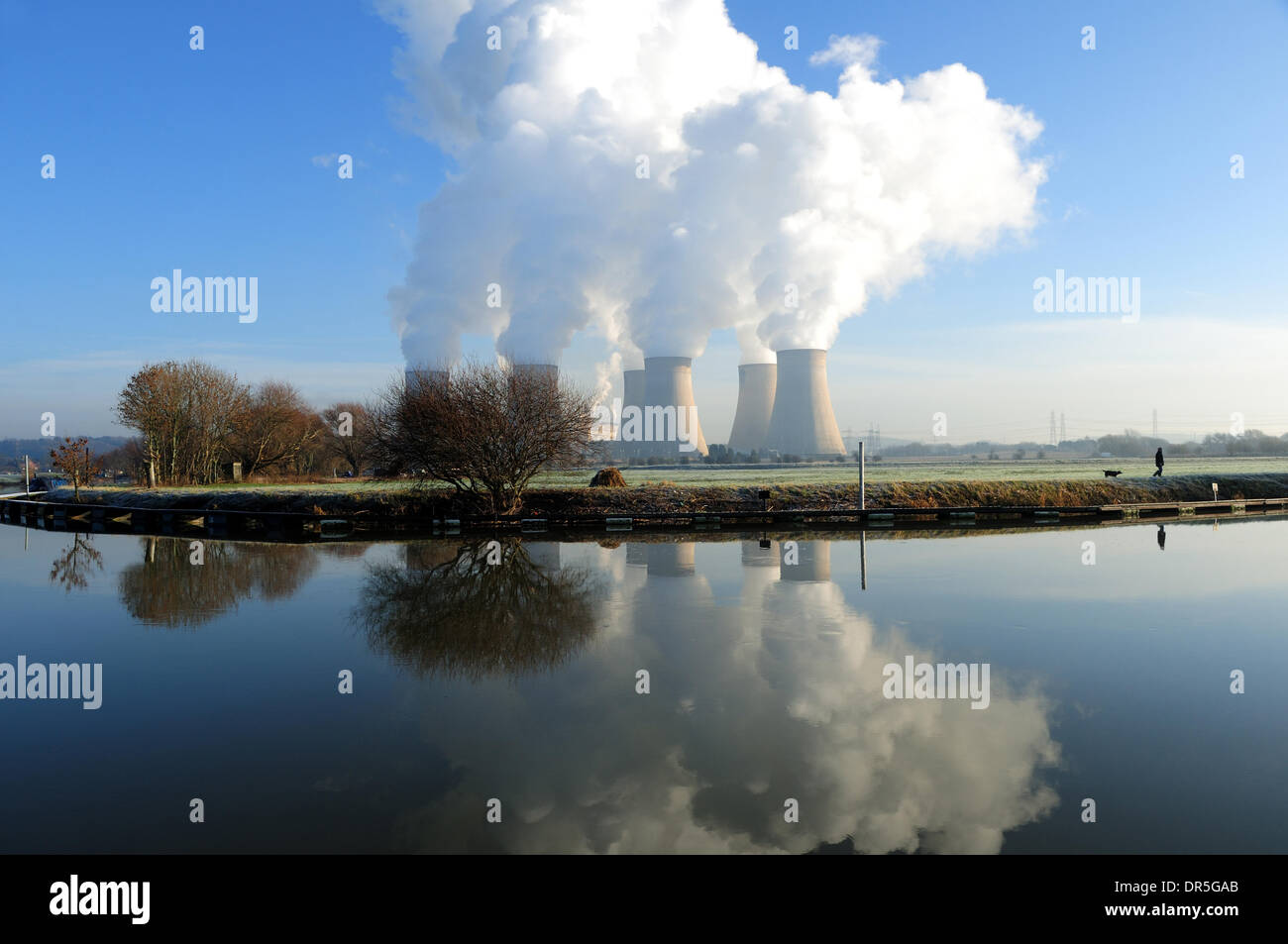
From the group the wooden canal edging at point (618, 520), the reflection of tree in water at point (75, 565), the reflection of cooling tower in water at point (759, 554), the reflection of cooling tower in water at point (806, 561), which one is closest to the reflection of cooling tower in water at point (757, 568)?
the reflection of cooling tower in water at point (759, 554)

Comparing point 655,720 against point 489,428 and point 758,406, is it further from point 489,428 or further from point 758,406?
point 758,406

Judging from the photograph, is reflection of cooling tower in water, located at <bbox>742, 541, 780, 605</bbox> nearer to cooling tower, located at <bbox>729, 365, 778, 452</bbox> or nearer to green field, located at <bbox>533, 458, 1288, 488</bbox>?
green field, located at <bbox>533, 458, 1288, 488</bbox>

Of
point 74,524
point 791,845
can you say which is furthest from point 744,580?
point 74,524

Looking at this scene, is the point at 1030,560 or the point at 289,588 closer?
the point at 289,588

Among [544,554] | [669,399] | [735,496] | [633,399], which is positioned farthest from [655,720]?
[633,399]

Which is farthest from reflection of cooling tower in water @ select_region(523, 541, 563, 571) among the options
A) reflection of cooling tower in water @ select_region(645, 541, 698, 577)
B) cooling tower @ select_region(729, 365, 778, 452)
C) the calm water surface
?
cooling tower @ select_region(729, 365, 778, 452)
